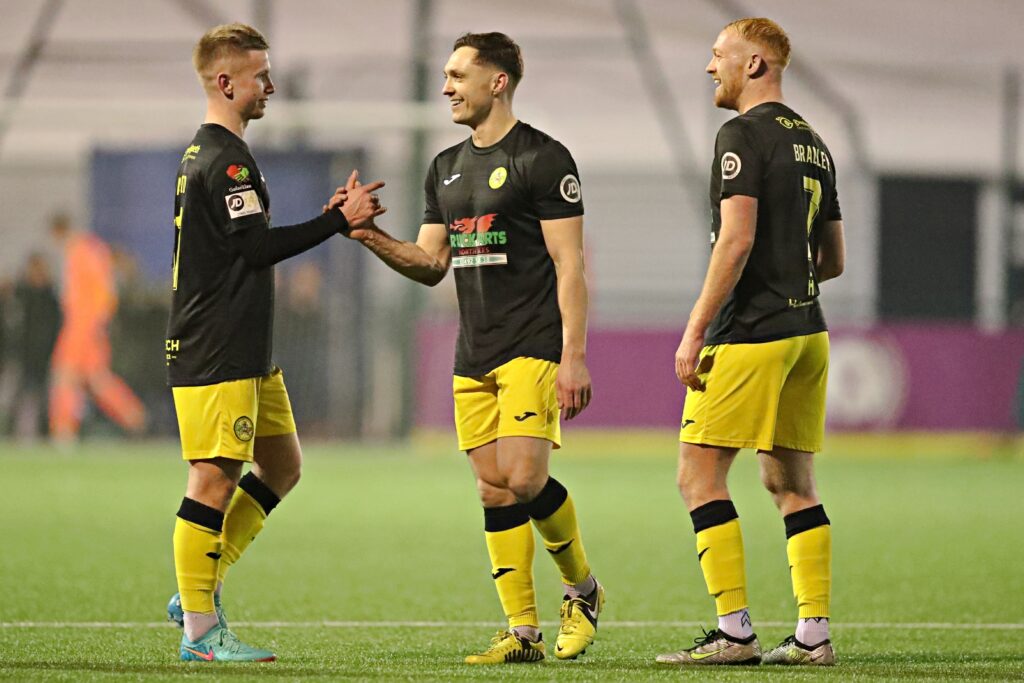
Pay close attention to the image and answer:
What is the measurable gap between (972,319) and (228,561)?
16.8 metres

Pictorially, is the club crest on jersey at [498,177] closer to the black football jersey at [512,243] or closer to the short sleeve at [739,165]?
the black football jersey at [512,243]

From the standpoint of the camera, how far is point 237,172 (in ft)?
18.4

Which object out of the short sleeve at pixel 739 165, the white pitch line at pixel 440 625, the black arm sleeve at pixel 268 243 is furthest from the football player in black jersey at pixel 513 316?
the white pitch line at pixel 440 625

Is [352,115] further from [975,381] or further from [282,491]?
[282,491]

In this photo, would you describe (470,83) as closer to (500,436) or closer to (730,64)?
(730,64)

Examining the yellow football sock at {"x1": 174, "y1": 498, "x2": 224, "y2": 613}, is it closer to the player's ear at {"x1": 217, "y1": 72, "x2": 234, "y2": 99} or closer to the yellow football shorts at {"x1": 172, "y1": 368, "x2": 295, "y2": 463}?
the yellow football shorts at {"x1": 172, "y1": 368, "x2": 295, "y2": 463}

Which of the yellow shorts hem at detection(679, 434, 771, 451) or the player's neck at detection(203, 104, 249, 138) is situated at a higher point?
the player's neck at detection(203, 104, 249, 138)

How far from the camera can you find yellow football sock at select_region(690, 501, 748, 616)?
18.4ft

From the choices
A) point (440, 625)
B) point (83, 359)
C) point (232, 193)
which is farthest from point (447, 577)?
point (83, 359)

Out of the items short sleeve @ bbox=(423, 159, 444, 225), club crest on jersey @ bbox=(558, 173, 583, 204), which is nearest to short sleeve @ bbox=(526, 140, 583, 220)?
club crest on jersey @ bbox=(558, 173, 583, 204)

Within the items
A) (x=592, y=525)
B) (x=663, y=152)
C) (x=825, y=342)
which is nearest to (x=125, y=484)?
(x=592, y=525)

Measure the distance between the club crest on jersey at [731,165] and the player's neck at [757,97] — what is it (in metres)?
0.25

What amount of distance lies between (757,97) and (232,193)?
5.88 ft

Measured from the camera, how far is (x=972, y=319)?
70.1 feet
